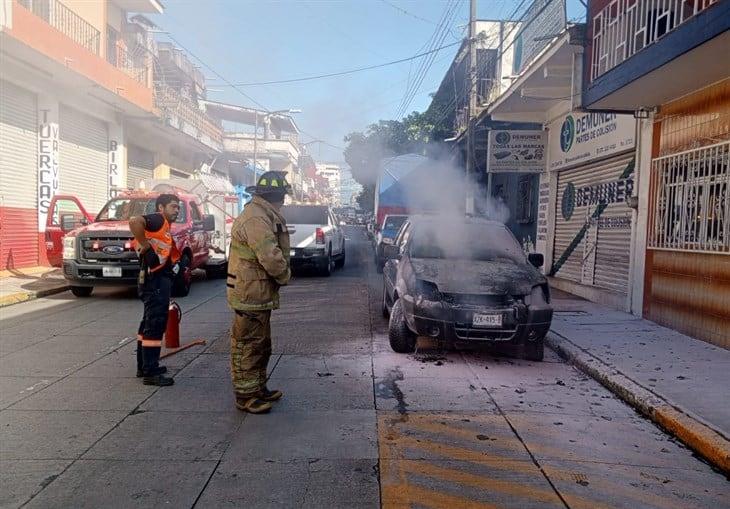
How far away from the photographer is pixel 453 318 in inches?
226

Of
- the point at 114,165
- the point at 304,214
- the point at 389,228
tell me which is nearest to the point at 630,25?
the point at 304,214

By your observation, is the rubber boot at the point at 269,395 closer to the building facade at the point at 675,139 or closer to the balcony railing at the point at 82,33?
the building facade at the point at 675,139

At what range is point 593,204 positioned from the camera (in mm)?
10711

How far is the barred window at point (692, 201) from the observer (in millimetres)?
6703

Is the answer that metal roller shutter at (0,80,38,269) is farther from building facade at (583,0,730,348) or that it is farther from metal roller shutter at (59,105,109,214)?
building facade at (583,0,730,348)

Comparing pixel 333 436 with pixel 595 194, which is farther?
pixel 595 194

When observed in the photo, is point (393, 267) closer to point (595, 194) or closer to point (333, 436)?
point (333, 436)

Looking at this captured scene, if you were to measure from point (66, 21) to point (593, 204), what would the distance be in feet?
41.1

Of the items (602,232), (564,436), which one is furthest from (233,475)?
(602,232)

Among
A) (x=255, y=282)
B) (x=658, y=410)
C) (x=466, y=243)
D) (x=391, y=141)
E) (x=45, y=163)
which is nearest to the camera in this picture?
(x=255, y=282)

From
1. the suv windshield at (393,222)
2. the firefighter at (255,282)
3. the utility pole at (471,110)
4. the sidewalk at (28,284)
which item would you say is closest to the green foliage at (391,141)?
the suv windshield at (393,222)

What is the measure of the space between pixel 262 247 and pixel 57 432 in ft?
6.34

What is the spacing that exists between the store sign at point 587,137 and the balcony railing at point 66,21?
1101cm

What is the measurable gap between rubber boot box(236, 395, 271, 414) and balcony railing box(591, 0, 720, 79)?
5.59 meters
